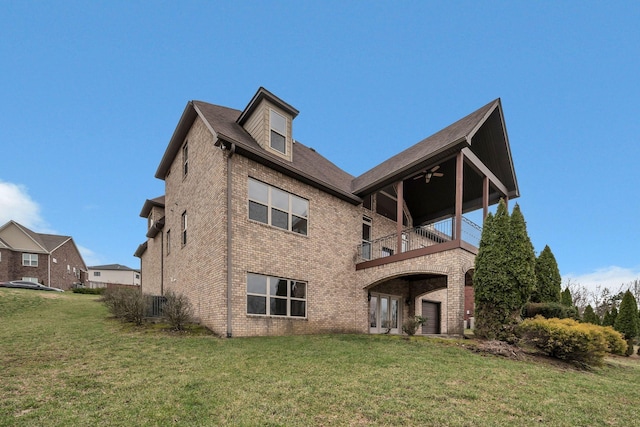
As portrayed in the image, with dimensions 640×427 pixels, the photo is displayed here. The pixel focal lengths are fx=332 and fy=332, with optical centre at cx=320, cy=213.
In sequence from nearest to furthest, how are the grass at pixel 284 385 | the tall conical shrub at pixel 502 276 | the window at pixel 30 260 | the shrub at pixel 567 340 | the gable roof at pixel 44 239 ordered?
the grass at pixel 284 385 < the shrub at pixel 567 340 < the tall conical shrub at pixel 502 276 < the window at pixel 30 260 < the gable roof at pixel 44 239

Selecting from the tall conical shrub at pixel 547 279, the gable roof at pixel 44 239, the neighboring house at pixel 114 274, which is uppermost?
the gable roof at pixel 44 239

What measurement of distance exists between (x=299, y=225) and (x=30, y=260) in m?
36.4

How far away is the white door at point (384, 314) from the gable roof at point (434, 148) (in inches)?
211

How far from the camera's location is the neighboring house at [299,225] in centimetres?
1080

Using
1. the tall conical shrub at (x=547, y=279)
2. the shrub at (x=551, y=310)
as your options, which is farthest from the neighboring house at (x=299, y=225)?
the tall conical shrub at (x=547, y=279)

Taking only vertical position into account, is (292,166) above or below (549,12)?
below

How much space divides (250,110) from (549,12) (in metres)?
12.1

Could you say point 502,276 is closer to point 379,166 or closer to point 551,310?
point 551,310

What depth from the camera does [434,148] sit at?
12.5 m

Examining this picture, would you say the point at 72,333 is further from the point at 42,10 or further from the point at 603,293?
the point at 603,293

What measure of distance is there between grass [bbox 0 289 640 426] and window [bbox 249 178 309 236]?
14.1 ft

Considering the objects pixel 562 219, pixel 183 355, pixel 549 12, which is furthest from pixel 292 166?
pixel 562 219

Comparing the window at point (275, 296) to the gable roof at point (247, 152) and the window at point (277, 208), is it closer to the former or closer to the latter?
the window at point (277, 208)

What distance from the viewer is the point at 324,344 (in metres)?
9.24
